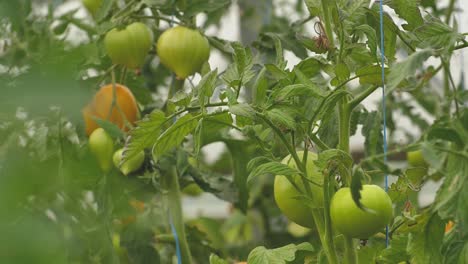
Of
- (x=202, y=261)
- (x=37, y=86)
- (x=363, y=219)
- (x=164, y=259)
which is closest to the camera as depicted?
(x=37, y=86)

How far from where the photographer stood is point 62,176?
33 cm

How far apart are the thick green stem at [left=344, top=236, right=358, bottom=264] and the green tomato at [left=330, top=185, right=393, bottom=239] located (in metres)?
0.03

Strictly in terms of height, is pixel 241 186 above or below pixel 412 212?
below

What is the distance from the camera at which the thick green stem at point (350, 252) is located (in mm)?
608

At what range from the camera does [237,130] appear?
29.0 inches

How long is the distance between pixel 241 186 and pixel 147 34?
25cm

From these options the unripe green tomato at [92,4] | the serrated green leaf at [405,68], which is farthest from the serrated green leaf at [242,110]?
the unripe green tomato at [92,4]

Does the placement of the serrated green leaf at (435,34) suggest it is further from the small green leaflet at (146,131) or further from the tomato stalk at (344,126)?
the small green leaflet at (146,131)

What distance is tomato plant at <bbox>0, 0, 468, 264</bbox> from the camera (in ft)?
0.87

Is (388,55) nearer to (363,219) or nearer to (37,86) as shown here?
(363,219)

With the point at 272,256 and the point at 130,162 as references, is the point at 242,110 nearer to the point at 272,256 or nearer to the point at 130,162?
the point at 272,256

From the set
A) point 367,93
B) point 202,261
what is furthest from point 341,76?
point 202,261

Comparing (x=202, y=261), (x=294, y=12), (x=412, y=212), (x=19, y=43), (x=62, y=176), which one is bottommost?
(x=202, y=261)

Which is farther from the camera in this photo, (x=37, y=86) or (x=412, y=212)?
(x=412, y=212)
